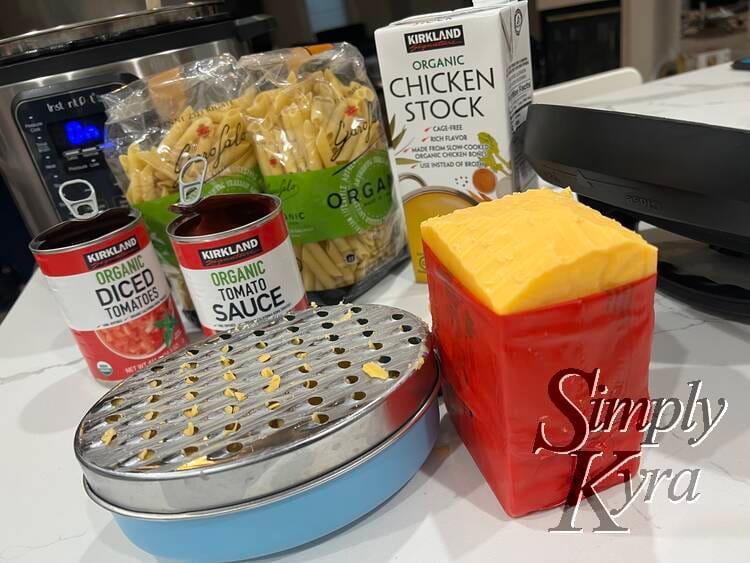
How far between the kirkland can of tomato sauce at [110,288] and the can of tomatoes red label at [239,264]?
5 cm

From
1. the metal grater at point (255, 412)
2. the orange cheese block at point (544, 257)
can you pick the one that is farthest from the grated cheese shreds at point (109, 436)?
the orange cheese block at point (544, 257)

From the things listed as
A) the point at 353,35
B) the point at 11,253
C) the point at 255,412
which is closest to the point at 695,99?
the point at 353,35

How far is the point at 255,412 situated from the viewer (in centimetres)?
36

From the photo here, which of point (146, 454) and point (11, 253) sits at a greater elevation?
point (146, 454)

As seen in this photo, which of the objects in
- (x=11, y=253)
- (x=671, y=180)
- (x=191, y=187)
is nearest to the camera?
(x=671, y=180)

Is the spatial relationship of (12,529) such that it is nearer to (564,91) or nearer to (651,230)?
(651,230)

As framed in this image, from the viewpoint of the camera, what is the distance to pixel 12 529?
0.40 metres

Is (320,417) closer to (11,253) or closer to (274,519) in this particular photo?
(274,519)

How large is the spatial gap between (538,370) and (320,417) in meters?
0.12

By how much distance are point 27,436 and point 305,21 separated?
87 centimetres

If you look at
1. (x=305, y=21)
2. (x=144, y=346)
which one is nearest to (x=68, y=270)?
(x=144, y=346)

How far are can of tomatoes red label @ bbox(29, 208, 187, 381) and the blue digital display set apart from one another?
0.51 ft

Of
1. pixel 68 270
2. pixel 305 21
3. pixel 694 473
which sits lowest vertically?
pixel 694 473

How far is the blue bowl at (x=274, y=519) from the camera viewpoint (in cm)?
33
